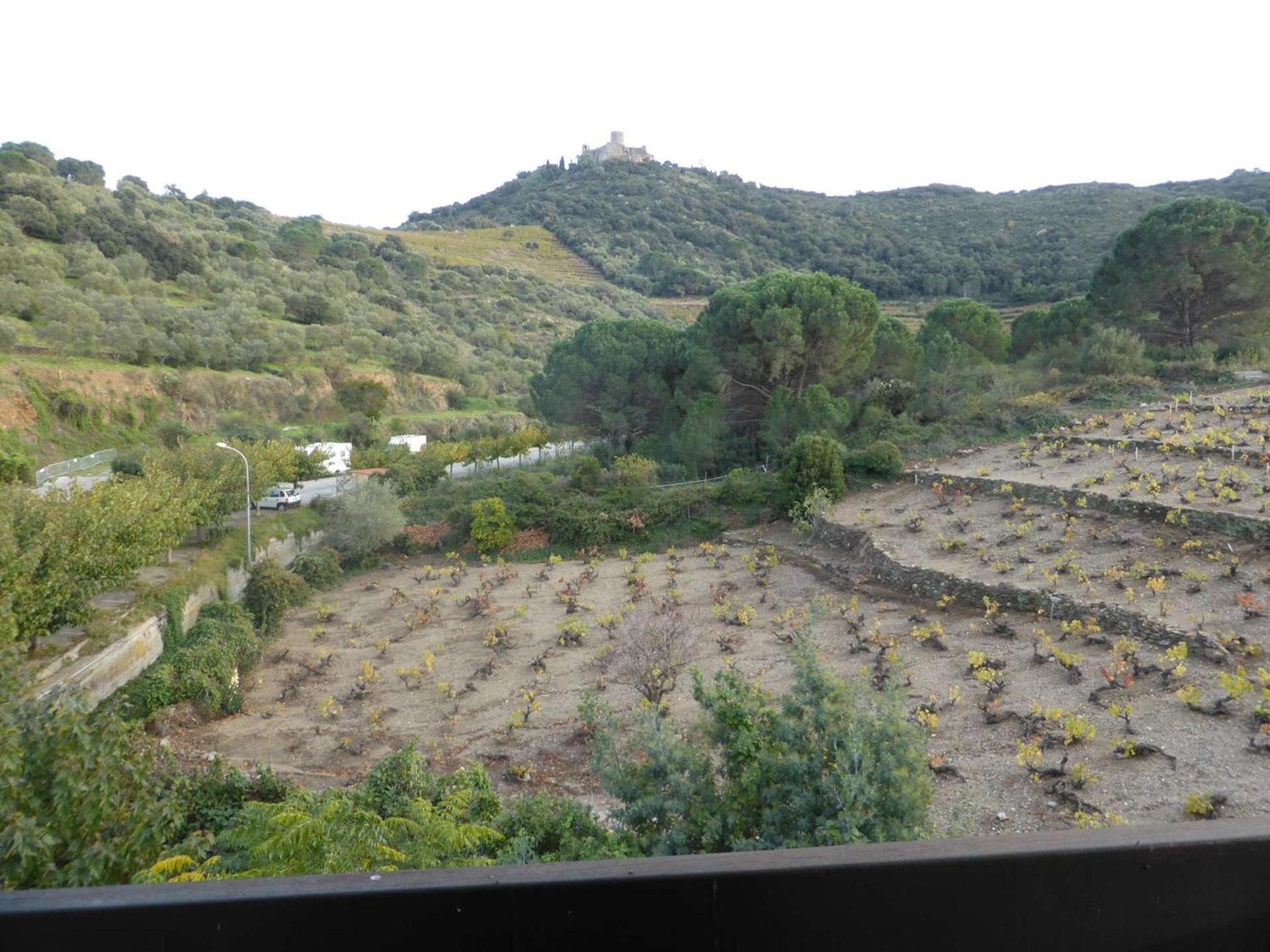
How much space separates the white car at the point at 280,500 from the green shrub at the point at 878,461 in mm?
15093

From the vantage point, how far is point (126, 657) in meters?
12.0

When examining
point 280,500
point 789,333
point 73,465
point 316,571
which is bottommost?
point 316,571

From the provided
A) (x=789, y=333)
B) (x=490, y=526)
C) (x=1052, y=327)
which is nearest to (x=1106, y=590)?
(x=789, y=333)

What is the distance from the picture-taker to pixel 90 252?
1465 inches

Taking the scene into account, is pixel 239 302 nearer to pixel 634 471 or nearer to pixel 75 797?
pixel 634 471

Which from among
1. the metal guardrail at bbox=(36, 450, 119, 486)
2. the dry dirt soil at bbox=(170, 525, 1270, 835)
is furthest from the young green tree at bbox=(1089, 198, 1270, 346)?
the metal guardrail at bbox=(36, 450, 119, 486)

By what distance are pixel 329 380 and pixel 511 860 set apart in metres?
35.7

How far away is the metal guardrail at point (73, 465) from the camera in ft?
69.4

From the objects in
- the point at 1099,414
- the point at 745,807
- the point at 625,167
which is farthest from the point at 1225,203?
the point at 625,167

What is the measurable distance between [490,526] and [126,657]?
919 cm

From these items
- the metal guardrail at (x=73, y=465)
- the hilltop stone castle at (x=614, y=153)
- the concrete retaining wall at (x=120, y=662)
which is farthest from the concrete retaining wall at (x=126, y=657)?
the hilltop stone castle at (x=614, y=153)

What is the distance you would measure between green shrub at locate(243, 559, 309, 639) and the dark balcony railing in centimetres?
1578

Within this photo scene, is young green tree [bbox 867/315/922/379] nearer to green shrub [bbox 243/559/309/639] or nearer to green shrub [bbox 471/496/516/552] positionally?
green shrub [bbox 471/496/516/552]

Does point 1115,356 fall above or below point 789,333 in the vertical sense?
below
